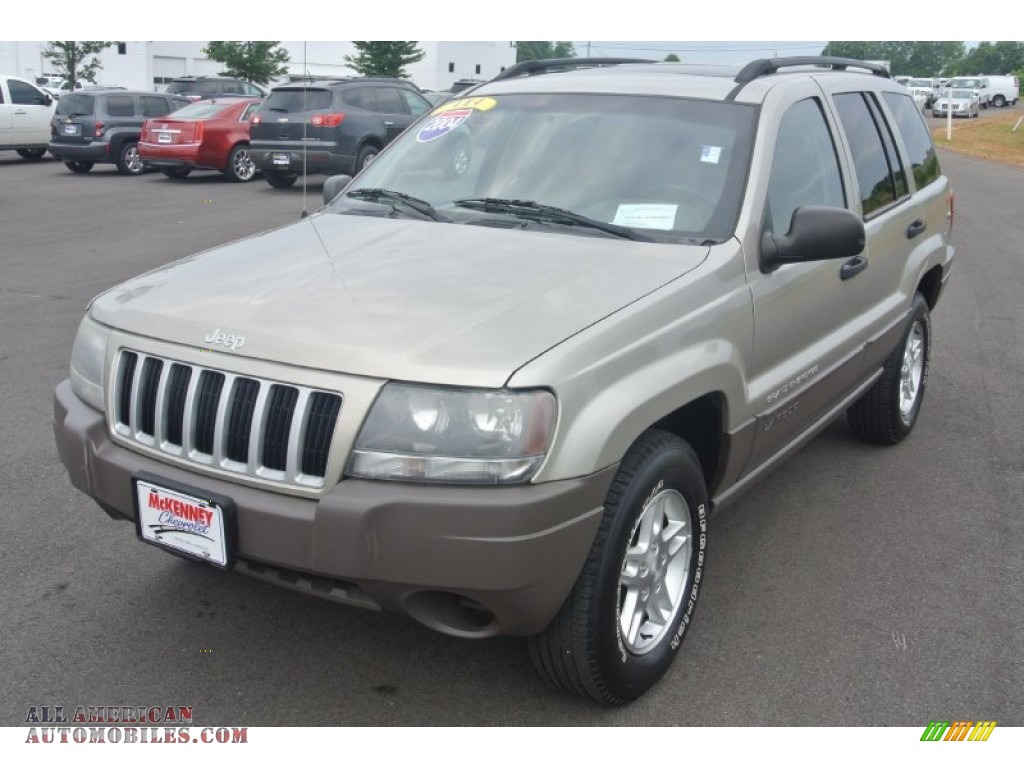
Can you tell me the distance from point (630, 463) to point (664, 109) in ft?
5.43

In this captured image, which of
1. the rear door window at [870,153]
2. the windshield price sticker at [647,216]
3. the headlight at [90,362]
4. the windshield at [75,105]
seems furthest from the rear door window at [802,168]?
the windshield at [75,105]

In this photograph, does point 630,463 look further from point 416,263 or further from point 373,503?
point 416,263

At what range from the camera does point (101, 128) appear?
63.9ft

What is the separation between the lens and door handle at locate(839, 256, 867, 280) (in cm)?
424

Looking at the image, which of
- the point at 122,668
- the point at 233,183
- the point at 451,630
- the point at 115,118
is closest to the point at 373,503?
the point at 451,630

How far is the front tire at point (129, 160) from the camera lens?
19.8 m

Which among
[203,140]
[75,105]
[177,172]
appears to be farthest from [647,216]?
[75,105]

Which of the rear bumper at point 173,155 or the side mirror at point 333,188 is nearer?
the side mirror at point 333,188

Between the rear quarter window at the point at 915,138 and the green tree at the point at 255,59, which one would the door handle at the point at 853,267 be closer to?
the rear quarter window at the point at 915,138

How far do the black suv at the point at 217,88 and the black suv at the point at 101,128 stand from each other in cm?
727

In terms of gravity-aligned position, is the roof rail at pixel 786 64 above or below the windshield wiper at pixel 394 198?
above

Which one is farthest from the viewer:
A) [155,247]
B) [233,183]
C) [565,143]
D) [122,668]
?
[233,183]

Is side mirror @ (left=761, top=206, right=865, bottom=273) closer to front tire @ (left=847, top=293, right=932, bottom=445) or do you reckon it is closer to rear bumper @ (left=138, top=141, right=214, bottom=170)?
front tire @ (left=847, top=293, right=932, bottom=445)

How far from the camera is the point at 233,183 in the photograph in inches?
741
